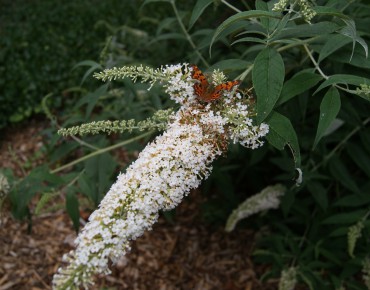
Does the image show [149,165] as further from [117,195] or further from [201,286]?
[201,286]

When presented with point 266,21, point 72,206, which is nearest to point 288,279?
point 72,206

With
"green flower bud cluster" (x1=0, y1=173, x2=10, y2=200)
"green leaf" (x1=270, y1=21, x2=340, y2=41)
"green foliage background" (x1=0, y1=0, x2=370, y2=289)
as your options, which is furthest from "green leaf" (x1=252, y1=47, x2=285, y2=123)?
"green flower bud cluster" (x1=0, y1=173, x2=10, y2=200)

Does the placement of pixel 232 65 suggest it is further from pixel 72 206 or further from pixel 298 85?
pixel 72 206

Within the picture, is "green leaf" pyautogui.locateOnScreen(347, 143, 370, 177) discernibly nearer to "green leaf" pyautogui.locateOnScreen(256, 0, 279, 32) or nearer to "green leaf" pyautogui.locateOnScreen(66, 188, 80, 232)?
"green leaf" pyautogui.locateOnScreen(256, 0, 279, 32)

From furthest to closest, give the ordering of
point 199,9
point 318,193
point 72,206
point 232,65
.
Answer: point 318,193, point 72,206, point 199,9, point 232,65

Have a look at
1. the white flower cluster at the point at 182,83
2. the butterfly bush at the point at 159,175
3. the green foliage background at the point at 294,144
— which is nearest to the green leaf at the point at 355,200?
the green foliage background at the point at 294,144

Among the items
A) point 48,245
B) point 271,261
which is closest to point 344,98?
point 271,261
